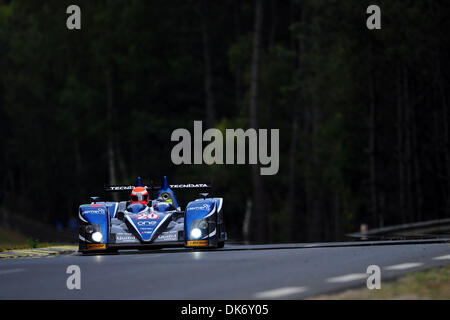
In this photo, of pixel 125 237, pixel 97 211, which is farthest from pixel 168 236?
pixel 97 211

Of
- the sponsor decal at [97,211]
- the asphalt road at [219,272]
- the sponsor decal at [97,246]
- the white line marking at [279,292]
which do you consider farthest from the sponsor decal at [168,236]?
the white line marking at [279,292]

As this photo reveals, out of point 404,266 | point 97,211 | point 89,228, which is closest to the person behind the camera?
point 404,266

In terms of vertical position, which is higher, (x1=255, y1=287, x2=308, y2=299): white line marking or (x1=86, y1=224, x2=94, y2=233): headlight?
(x1=255, y1=287, x2=308, y2=299): white line marking

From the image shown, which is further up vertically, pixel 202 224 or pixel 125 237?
pixel 202 224

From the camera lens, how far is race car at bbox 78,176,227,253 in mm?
18250

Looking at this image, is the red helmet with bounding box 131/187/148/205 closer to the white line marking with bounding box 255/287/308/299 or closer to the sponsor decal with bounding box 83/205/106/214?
the sponsor decal with bounding box 83/205/106/214

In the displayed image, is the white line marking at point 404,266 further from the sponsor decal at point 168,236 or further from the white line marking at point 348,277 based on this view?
the sponsor decal at point 168,236

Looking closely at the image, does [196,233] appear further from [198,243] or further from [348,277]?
[348,277]

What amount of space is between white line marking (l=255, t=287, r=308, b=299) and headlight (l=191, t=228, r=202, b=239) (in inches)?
264

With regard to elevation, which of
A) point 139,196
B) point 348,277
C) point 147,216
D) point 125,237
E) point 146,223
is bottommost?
point 125,237

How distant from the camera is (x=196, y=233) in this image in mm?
18250

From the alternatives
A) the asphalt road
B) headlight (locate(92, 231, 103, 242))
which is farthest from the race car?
the asphalt road

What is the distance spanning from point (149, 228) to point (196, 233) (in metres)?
0.77

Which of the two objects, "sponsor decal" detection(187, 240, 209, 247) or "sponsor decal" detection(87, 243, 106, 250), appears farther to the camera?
"sponsor decal" detection(87, 243, 106, 250)
